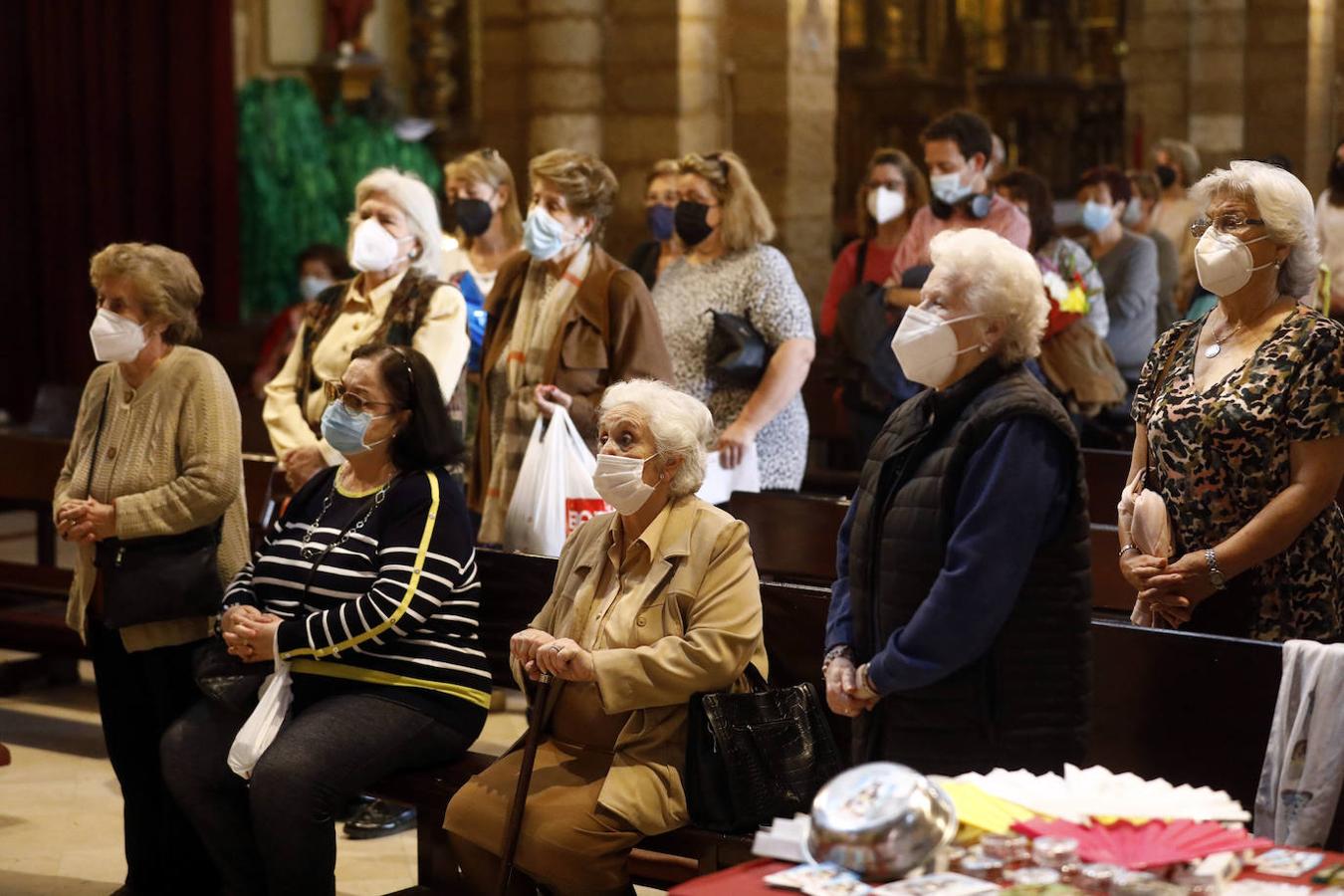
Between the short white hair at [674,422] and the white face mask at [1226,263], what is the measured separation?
1081mm

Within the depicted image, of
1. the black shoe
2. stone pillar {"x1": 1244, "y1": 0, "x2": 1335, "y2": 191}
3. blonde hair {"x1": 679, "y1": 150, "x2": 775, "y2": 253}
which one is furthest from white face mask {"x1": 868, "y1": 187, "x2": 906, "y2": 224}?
stone pillar {"x1": 1244, "y1": 0, "x2": 1335, "y2": 191}

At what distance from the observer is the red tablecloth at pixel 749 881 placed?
300 centimetres

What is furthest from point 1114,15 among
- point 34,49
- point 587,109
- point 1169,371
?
point 1169,371

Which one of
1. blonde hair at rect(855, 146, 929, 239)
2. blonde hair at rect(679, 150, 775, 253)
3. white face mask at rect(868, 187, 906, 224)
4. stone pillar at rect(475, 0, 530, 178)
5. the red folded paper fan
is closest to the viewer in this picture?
the red folded paper fan

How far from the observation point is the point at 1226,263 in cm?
414

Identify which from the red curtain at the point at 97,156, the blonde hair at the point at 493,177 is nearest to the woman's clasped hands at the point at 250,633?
the blonde hair at the point at 493,177

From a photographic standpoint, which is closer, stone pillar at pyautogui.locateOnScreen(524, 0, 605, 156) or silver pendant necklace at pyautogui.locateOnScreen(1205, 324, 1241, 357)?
silver pendant necklace at pyautogui.locateOnScreen(1205, 324, 1241, 357)

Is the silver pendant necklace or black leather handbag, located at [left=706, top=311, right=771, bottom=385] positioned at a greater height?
the silver pendant necklace

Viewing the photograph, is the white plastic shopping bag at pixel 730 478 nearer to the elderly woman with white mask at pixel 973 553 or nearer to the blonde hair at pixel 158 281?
the blonde hair at pixel 158 281

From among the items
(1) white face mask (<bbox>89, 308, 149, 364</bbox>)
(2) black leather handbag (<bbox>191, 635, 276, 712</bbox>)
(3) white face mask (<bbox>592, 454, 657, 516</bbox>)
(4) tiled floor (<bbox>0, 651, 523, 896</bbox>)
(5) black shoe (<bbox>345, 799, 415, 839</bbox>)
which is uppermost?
(1) white face mask (<bbox>89, 308, 149, 364</bbox>)

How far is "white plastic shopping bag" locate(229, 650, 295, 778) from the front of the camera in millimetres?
4668

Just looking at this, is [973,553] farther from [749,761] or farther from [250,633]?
[250,633]

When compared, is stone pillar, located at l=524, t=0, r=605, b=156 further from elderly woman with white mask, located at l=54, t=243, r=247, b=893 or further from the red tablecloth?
the red tablecloth

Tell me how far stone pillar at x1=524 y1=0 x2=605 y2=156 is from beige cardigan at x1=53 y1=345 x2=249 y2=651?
5.91 metres
